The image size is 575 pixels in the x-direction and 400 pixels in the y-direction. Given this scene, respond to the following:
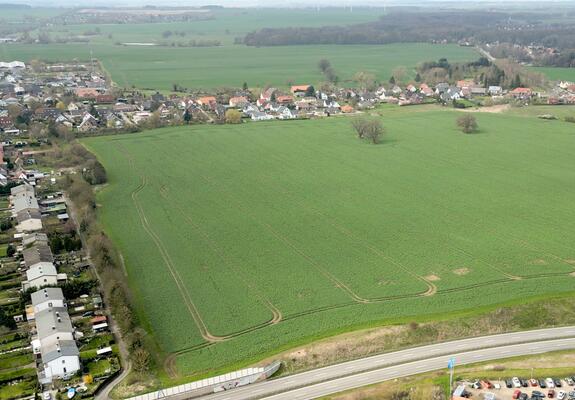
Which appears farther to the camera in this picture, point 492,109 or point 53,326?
point 492,109

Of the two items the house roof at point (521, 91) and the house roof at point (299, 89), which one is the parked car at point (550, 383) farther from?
the house roof at point (299, 89)

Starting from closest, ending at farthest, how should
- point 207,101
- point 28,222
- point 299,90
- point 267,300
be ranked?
1. point 267,300
2. point 28,222
3. point 207,101
4. point 299,90

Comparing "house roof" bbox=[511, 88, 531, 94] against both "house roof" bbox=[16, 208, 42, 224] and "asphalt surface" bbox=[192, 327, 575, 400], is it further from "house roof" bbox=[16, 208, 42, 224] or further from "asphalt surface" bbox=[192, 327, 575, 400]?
"house roof" bbox=[16, 208, 42, 224]

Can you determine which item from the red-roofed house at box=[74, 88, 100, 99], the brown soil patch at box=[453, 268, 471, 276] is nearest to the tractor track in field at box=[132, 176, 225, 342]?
the brown soil patch at box=[453, 268, 471, 276]

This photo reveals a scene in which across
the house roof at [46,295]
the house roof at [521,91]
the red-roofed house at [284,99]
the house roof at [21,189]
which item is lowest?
the house roof at [46,295]

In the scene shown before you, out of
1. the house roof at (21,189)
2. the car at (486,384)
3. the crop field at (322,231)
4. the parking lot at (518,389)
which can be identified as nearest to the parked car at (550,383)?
the parking lot at (518,389)

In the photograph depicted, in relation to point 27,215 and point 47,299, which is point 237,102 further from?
point 47,299

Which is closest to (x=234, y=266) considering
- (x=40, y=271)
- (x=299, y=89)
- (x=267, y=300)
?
(x=267, y=300)
